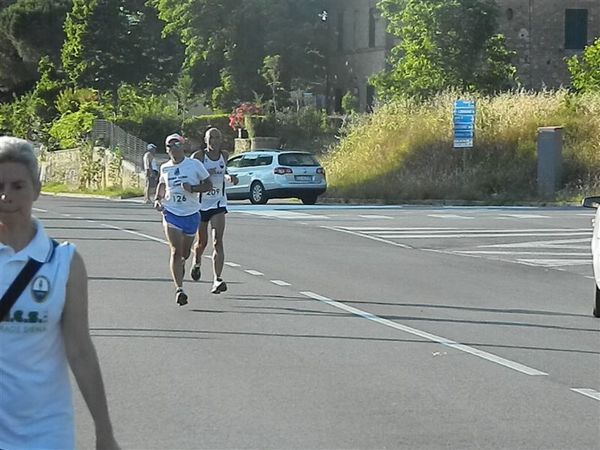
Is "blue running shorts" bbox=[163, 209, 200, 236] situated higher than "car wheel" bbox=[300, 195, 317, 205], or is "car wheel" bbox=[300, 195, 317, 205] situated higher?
"blue running shorts" bbox=[163, 209, 200, 236]

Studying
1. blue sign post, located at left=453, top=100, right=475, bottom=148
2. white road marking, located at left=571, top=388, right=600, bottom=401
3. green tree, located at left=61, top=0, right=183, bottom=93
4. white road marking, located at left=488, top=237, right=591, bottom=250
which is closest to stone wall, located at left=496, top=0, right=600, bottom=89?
green tree, located at left=61, top=0, right=183, bottom=93

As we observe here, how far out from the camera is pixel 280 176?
125 feet

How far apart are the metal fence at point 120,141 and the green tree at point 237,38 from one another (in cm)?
722

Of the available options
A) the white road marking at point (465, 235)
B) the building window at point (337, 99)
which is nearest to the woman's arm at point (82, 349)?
the white road marking at point (465, 235)

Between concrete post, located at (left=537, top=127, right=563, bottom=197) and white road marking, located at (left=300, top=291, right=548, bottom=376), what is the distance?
75.0ft

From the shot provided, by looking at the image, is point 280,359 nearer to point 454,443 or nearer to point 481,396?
point 481,396

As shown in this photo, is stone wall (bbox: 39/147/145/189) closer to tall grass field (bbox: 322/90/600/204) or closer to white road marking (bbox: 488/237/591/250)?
tall grass field (bbox: 322/90/600/204)

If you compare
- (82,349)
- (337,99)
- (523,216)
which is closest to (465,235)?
(523,216)

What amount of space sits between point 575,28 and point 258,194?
86.6ft

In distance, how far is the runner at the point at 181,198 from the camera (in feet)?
47.6

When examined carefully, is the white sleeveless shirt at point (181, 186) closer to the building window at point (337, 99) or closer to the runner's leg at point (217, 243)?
the runner's leg at point (217, 243)

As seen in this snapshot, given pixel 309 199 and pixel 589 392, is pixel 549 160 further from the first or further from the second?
pixel 589 392

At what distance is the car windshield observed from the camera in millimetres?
38000

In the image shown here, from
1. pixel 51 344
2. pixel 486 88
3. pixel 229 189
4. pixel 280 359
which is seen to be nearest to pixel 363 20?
pixel 486 88
